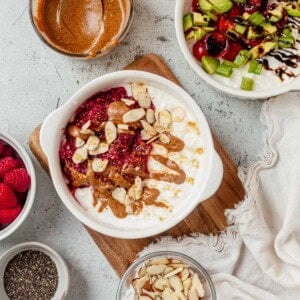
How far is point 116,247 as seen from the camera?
5.52ft

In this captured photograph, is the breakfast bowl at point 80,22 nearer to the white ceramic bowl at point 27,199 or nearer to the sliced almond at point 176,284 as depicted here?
the white ceramic bowl at point 27,199

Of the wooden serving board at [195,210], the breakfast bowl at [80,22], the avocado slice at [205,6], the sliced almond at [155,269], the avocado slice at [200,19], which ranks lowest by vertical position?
the sliced almond at [155,269]

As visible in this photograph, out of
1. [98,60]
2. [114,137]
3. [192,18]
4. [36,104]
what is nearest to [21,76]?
[36,104]

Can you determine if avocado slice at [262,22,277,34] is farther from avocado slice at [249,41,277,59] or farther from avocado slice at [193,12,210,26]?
avocado slice at [193,12,210,26]

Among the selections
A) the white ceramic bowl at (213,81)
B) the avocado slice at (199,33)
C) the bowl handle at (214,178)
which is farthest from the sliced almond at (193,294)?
the avocado slice at (199,33)

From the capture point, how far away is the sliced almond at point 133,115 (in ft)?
5.15

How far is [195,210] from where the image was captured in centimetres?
166

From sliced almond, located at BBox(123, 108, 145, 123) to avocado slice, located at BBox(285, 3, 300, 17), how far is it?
1.27 feet

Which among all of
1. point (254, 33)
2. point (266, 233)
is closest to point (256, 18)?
point (254, 33)

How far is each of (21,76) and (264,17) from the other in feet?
1.89

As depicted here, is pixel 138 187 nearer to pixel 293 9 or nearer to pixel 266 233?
pixel 266 233

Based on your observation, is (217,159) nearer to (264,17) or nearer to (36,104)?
(264,17)

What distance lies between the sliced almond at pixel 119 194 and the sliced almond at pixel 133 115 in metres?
0.15

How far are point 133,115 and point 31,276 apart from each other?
472 mm
